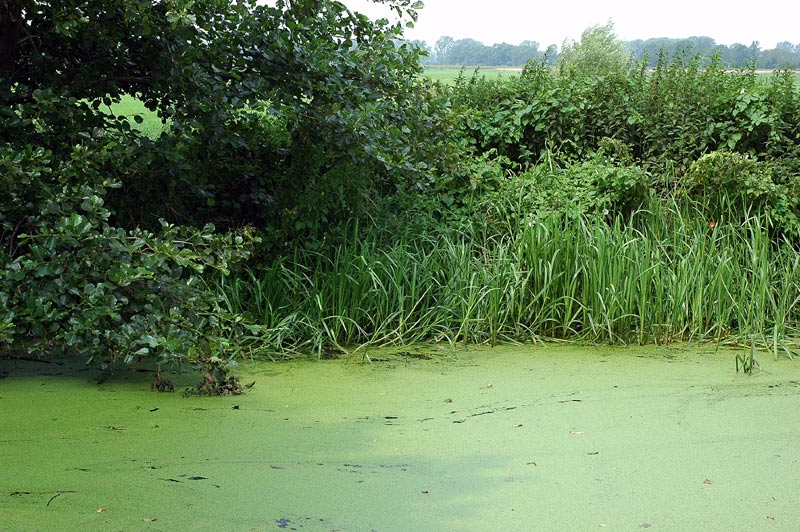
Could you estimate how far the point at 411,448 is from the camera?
2.92 metres

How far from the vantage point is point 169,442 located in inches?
115

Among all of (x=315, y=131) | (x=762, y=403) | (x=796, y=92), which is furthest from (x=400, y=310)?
(x=796, y=92)

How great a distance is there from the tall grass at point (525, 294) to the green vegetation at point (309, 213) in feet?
0.05

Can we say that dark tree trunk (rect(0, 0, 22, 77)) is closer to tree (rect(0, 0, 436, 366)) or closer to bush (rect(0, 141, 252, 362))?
tree (rect(0, 0, 436, 366))

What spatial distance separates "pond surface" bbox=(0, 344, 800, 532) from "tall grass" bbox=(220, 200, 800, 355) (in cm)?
43

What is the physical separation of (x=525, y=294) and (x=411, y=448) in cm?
198

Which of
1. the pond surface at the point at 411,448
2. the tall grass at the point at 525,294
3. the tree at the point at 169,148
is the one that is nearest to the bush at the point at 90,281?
the tree at the point at 169,148

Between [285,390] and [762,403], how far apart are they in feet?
6.14

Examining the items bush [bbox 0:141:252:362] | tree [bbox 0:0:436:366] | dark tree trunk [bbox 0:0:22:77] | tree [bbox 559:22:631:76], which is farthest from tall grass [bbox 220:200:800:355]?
tree [bbox 559:22:631:76]

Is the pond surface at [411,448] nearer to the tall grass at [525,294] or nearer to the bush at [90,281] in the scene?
the bush at [90,281]

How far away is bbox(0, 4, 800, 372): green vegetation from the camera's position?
3580 mm

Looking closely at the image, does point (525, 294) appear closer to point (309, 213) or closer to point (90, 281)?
point (309, 213)

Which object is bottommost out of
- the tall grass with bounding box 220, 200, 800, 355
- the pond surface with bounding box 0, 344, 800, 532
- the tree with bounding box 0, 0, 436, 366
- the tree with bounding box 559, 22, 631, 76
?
the pond surface with bounding box 0, 344, 800, 532

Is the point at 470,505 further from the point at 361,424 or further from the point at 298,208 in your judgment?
the point at 298,208
